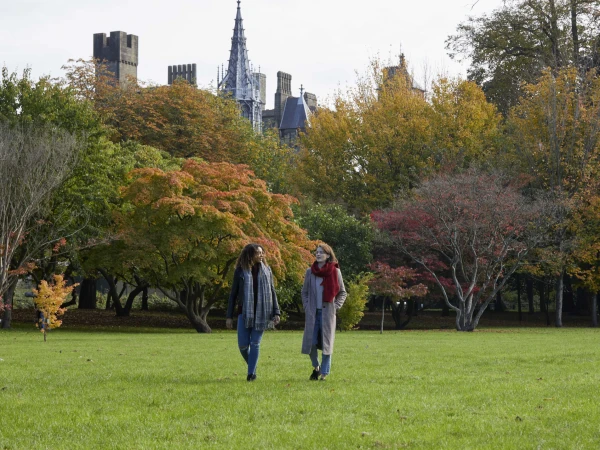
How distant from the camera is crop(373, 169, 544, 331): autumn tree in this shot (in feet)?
105

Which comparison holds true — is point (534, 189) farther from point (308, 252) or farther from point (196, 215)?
point (196, 215)

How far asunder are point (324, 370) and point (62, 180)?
1751 centimetres

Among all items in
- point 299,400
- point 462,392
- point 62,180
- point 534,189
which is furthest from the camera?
point 534,189

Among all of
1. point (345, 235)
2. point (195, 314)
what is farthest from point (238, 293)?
point (345, 235)

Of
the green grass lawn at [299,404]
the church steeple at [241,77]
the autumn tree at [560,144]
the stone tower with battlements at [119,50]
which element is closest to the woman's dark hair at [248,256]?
the green grass lawn at [299,404]

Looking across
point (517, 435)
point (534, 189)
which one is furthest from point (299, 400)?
point (534, 189)

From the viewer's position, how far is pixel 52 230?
27344 mm

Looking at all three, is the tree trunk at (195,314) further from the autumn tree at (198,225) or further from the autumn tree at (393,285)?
the autumn tree at (393,285)

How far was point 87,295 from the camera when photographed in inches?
1645

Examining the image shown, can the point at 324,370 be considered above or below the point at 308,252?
below

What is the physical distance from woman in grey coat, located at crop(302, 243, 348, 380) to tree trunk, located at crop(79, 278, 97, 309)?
32.2 m

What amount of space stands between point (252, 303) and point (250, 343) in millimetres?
494

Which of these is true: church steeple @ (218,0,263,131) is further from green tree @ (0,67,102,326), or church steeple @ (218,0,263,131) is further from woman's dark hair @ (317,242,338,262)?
woman's dark hair @ (317,242,338,262)

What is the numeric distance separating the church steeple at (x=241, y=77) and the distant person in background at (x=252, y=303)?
100 metres
